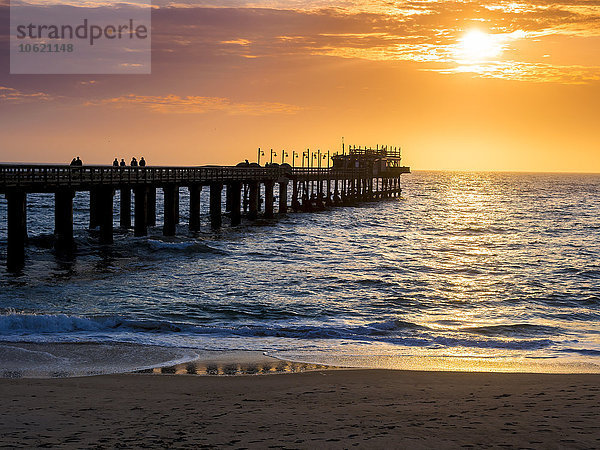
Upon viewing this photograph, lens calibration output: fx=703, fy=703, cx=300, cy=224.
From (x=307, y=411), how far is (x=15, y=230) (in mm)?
23362

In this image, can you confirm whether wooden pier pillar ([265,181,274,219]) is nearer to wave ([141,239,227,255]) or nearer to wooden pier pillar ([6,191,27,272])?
wave ([141,239,227,255])

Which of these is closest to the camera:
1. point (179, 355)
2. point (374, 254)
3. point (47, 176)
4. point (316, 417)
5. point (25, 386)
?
point (316, 417)

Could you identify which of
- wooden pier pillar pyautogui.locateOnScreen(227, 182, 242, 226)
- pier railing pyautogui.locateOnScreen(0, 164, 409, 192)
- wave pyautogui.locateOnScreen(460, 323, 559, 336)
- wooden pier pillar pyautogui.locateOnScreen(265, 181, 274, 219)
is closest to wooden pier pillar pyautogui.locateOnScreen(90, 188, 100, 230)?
pier railing pyautogui.locateOnScreen(0, 164, 409, 192)

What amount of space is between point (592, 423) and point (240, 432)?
518cm

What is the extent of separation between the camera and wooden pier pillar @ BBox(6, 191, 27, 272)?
30.2 metres

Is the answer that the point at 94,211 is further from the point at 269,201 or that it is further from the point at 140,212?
the point at 269,201

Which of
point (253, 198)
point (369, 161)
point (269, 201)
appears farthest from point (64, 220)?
point (369, 161)

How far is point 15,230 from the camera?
3067 cm

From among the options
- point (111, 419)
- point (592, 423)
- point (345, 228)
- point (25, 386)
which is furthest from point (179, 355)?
point (345, 228)

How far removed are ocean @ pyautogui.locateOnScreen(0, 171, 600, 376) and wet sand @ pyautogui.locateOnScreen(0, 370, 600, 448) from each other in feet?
5.25

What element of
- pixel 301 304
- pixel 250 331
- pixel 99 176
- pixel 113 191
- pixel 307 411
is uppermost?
pixel 99 176

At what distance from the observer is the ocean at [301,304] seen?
16.1 metres

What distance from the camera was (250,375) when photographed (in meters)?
13.7

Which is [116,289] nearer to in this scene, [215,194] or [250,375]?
[250,375]
